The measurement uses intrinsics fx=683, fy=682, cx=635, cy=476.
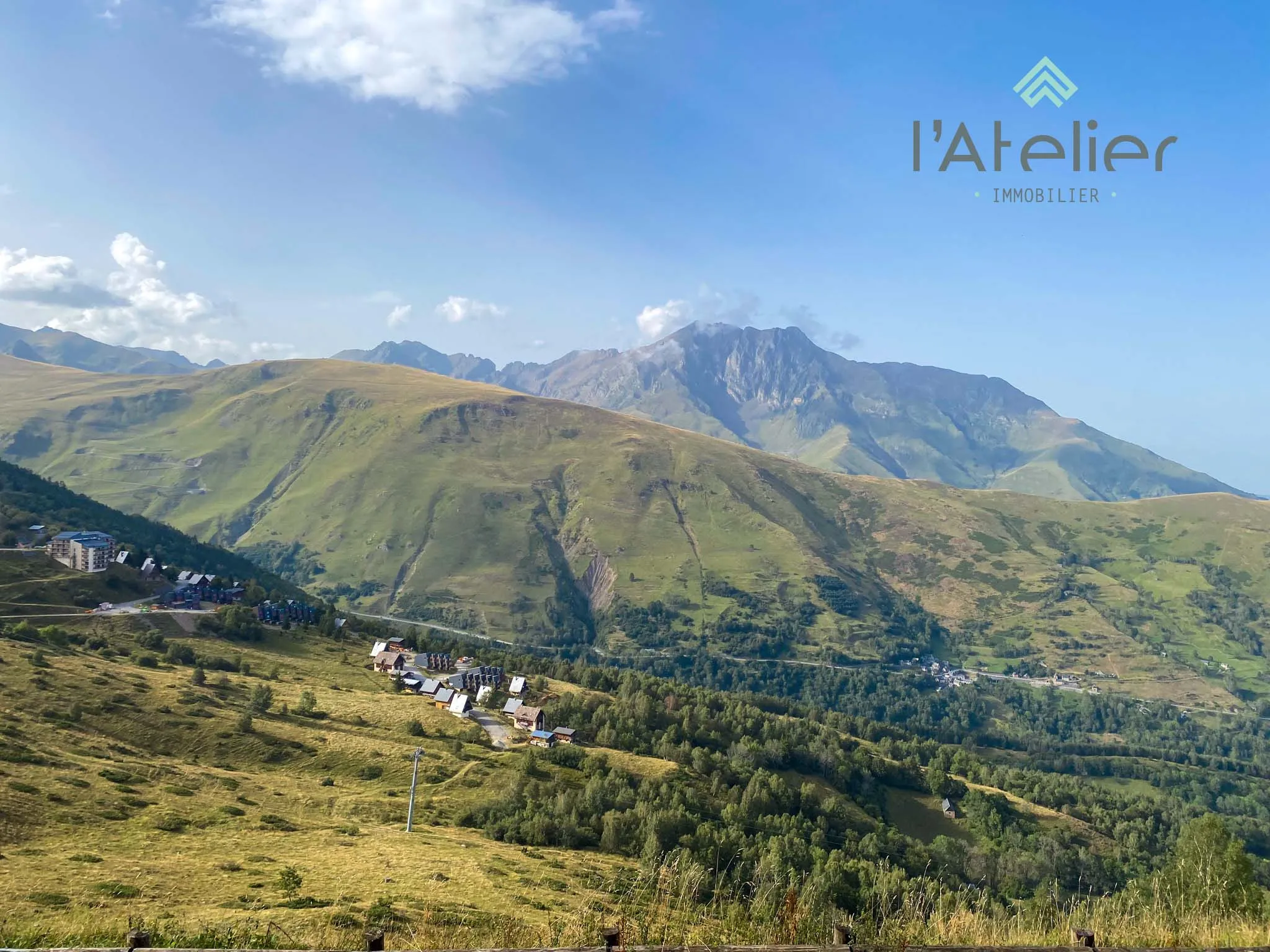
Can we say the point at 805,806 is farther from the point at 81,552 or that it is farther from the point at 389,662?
the point at 81,552

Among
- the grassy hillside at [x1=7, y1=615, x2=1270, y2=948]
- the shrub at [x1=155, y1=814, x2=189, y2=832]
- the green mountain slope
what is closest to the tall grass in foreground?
the grassy hillside at [x1=7, y1=615, x2=1270, y2=948]

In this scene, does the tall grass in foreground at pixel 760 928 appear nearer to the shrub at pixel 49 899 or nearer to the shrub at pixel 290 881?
the shrub at pixel 49 899

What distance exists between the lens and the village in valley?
290 feet

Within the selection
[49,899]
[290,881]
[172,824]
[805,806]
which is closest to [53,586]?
[172,824]

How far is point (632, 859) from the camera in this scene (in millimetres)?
53219

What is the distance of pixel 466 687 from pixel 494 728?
19710 millimetres

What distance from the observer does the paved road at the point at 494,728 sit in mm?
83500

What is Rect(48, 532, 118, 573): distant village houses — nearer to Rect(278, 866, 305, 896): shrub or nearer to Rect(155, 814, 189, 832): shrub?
Rect(155, 814, 189, 832): shrub

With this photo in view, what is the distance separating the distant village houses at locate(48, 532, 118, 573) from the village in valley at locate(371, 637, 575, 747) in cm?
5443

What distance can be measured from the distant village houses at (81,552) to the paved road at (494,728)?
84.6 meters

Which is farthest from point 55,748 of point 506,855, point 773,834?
point 773,834

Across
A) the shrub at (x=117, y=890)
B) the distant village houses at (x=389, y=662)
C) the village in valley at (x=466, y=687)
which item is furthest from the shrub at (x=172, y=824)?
the distant village houses at (x=389, y=662)

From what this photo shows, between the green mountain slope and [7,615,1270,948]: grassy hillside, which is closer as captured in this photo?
[7,615,1270,948]: grassy hillside

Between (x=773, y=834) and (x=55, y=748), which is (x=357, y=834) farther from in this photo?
(x=773, y=834)
